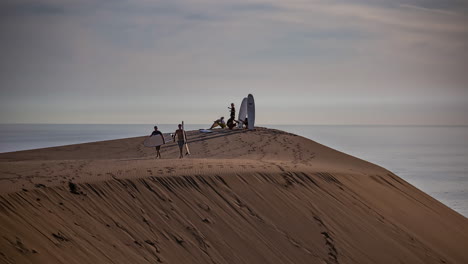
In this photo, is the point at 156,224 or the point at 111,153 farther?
the point at 111,153

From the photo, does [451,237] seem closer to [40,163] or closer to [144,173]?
[144,173]

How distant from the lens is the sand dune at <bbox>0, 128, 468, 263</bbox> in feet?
41.4

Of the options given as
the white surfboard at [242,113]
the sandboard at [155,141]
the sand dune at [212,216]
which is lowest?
the sand dune at [212,216]

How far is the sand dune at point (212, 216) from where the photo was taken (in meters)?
12.6

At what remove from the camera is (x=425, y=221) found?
1908cm

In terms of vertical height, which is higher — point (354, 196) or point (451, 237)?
point (354, 196)

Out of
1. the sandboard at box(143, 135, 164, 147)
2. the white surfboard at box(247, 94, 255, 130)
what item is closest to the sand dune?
the sandboard at box(143, 135, 164, 147)

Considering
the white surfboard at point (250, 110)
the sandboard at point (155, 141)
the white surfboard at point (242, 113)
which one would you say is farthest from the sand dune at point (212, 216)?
the white surfboard at point (242, 113)

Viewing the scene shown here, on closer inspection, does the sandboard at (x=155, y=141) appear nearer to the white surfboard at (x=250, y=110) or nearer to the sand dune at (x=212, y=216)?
the sand dune at (x=212, y=216)

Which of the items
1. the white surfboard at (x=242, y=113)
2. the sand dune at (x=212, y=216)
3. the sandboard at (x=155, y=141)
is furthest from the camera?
the white surfboard at (x=242, y=113)

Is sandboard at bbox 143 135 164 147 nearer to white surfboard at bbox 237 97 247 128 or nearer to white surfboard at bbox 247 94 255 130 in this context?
white surfboard at bbox 247 94 255 130

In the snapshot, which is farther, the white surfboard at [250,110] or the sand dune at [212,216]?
the white surfboard at [250,110]

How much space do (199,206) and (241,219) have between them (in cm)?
116

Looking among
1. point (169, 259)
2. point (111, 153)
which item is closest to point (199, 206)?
point (169, 259)
